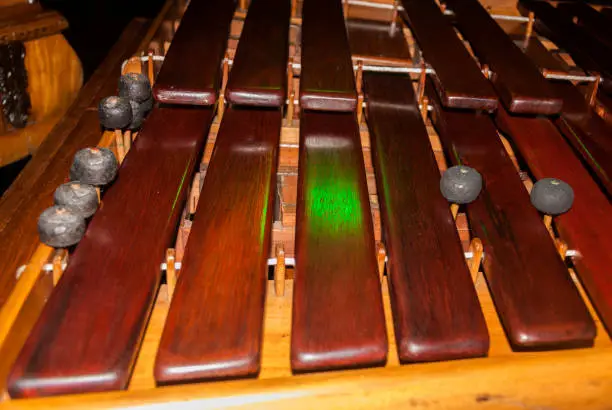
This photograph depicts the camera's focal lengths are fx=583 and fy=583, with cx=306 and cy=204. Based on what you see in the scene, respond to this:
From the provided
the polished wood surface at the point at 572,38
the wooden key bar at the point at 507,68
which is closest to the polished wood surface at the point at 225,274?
the wooden key bar at the point at 507,68

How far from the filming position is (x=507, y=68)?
2309mm

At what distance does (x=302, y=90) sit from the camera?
2.02 metres

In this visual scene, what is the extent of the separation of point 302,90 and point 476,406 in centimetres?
116

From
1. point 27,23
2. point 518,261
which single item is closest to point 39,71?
point 27,23

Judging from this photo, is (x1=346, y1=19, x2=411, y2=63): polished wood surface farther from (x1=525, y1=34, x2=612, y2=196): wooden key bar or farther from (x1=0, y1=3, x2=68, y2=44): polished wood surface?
(x1=0, y1=3, x2=68, y2=44): polished wood surface

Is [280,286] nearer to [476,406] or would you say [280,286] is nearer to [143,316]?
[143,316]

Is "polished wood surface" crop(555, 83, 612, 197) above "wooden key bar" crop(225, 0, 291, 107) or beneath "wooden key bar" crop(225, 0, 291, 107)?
beneath

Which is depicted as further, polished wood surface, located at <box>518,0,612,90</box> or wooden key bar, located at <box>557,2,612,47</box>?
wooden key bar, located at <box>557,2,612,47</box>

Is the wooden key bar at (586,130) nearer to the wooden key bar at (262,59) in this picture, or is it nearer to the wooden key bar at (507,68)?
the wooden key bar at (507,68)

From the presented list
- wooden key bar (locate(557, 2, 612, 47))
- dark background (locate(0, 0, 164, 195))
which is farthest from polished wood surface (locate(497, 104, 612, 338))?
dark background (locate(0, 0, 164, 195))

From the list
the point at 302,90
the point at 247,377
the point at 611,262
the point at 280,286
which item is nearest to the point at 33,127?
the point at 302,90

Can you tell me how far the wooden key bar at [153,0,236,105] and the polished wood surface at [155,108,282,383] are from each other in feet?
0.69

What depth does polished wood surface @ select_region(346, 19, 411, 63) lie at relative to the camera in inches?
104

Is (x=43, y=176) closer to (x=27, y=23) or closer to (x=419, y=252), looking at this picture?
(x=27, y=23)
